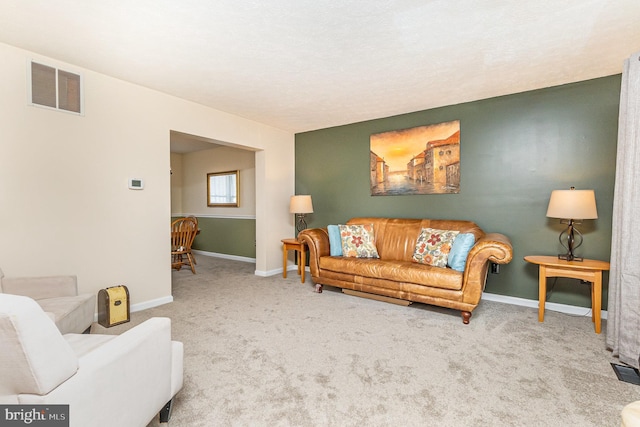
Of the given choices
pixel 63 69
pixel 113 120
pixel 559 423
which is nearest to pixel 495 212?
pixel 559 423

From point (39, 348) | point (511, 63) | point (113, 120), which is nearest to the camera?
point (39, 348)

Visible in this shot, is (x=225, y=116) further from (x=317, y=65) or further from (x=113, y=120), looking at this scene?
(x=317, y=65)

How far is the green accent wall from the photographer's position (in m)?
5.95

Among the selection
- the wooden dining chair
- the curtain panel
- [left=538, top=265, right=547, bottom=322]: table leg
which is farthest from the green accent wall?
the curtain panel

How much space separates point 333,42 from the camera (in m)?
2.29

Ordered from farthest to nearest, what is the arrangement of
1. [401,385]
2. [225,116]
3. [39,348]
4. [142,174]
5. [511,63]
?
1. [225,116]
2. [142,174]
3. [511,63]
4. [401,385]
5. [39,348]

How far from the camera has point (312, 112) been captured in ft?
13.2

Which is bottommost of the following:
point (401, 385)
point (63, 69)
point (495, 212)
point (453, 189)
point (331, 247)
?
point (401, 385)

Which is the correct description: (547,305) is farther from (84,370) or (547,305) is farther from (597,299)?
(84,370)

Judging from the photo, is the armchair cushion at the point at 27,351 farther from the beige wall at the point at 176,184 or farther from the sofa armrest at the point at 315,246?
the beige wall at the point at 176,184

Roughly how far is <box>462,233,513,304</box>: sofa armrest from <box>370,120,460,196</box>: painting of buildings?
46.1 inches

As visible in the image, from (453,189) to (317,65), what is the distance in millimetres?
2273

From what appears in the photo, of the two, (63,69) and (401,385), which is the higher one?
(63,69)

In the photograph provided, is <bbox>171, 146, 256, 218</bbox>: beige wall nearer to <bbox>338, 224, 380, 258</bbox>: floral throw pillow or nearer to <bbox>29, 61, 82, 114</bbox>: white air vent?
<bbox>338, 224, 380, 258</bbox>: floral throw pillow
